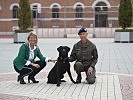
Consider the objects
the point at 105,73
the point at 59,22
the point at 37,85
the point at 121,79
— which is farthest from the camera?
the point at 59,22

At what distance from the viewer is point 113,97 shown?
8094 mm

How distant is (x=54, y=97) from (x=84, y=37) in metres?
2.39

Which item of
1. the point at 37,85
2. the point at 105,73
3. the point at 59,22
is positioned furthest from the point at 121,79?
the point at 59,22

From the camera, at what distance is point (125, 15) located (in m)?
29.3

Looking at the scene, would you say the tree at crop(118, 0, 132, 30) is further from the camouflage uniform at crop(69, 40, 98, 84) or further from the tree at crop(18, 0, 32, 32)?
the camouflage uniform at crop(69, 40, 98, 84)

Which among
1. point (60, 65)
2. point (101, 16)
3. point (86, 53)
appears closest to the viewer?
point (60, 65)

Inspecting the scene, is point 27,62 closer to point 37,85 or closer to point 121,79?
point 37,85

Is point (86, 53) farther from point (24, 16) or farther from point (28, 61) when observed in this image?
point (24, 16)

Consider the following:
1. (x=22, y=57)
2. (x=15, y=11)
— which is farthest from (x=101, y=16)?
(x=22, y=57)

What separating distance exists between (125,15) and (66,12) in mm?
18216

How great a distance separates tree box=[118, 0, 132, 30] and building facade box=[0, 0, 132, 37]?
13437 mm

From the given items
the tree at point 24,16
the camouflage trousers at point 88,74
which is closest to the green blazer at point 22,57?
the camouflage trousers at point 88,74

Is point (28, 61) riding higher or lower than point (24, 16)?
lower

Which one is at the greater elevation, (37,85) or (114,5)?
(114,5)
